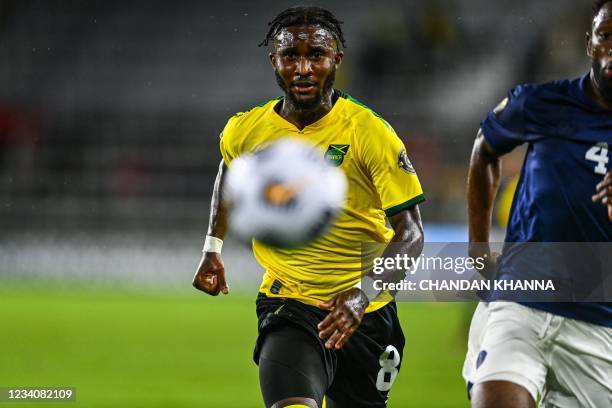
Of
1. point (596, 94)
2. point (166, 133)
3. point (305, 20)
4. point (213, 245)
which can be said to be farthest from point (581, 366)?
point (166, 133)

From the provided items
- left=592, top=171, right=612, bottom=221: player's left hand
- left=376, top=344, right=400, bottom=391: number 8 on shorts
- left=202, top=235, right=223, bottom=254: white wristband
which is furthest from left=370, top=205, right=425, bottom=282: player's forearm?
left=592, top=171, right=612, bottom=221: player's left hand

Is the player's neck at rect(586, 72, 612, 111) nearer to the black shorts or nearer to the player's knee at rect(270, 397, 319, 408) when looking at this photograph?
the black shorts

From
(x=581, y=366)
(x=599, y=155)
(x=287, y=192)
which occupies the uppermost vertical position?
(x=599, y=155)

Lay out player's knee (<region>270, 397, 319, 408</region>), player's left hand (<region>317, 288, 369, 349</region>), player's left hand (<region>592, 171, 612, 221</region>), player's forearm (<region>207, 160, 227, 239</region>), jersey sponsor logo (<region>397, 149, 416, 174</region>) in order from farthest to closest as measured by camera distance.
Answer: player's forearm (<region>207, 160, 227, 239</region>)
jersey sponsor logo (<region>397, 149, 416, 174</region>)
player's knee (<region>270, 397, 319, 408</region>)
player's left hand (<region>317, 288, 369, 349</region>)
player's left hand (<region>592, 171, 612, 221</region>)

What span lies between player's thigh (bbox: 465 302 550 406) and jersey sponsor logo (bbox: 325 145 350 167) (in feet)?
3.69

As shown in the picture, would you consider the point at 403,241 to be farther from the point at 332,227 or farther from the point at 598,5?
the point at 598,5

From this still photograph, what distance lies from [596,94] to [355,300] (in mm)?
1266

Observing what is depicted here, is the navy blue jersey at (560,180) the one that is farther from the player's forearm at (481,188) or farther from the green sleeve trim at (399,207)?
the green sleeve trim at (399,207)

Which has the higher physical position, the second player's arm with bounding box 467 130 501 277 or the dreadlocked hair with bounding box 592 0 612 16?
the dreadlocked hair with bounding box 592 0 612 16

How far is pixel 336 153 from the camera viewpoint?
5.16 m

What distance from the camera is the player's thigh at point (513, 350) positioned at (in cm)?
406

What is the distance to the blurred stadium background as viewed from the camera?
43.7 feet

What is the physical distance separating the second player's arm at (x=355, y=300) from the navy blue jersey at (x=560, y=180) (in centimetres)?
56

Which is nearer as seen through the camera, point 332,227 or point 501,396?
point 501,396
